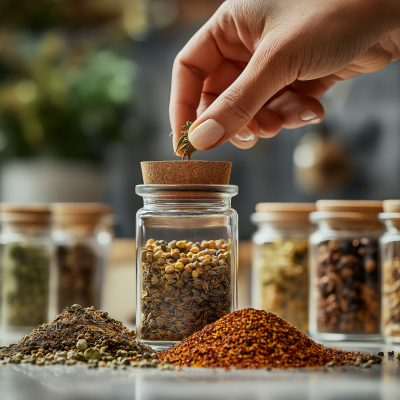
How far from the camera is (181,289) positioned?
933mm

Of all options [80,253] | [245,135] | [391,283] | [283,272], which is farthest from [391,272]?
[80,253]

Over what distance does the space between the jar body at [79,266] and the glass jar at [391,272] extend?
0.92m

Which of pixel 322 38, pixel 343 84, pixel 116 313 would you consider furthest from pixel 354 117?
pixel 322 38

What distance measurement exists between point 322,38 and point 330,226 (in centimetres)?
51

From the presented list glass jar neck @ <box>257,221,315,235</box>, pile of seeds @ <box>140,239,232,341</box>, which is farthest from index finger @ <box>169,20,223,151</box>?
glass jar neck @ <box>257,221,315,235</box>

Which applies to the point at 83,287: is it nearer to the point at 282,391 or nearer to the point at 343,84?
the point at 282,391

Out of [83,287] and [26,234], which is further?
[83,287]

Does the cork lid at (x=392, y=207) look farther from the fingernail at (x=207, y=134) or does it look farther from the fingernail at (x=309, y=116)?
the fingernail at (x=207, y=134)

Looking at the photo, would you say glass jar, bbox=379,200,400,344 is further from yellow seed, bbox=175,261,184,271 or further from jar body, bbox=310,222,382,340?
yellow seed, bbox=175,261,184,271

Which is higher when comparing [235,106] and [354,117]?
[354,117]

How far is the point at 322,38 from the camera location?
914 millimetres

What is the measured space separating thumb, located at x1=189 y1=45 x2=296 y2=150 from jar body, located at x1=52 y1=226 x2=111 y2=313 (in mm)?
953

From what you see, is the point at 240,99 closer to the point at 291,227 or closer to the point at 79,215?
the point at 291,227

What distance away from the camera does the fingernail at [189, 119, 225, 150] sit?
902 mm
